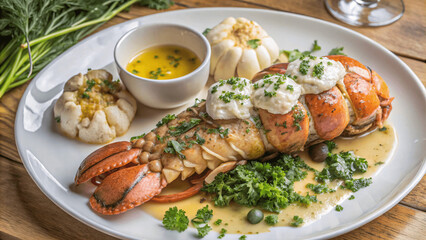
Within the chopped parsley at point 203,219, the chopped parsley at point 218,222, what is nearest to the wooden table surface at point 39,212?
the chopped parsley at point 203,219

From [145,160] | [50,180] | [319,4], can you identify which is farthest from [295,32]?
[50,180]

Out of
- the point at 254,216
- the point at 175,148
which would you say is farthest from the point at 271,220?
the point at 175,148

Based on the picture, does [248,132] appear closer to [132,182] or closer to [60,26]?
[132,182]

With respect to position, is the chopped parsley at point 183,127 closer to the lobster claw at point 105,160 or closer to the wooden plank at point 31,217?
the lobster claw at point 105,160

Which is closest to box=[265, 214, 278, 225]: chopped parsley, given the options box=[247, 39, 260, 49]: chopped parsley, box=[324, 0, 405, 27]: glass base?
box=[247, 39, 260, 49]: chopped parsley

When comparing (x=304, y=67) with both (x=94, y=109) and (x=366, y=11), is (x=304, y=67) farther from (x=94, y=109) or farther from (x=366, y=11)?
(x=366, y=11)
